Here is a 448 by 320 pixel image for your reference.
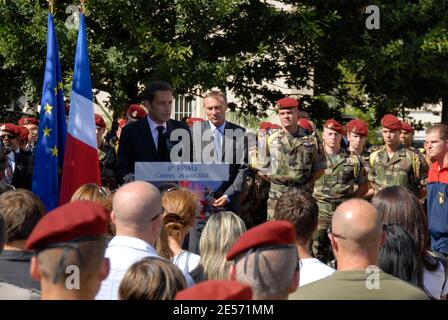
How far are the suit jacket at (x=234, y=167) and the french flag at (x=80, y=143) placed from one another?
1239 mm

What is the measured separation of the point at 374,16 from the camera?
39.7 feet

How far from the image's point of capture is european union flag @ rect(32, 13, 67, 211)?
26.5ft

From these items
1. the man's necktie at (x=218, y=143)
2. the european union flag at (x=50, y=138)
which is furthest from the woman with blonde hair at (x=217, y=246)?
the european union flag at (x=50, y=138)

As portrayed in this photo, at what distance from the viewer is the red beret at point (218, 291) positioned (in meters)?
2.48

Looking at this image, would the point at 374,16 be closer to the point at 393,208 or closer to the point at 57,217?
the point at 393,208

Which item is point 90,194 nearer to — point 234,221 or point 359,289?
point 234,221

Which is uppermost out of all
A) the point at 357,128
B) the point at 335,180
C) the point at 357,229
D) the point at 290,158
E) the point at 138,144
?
the point at 357,128

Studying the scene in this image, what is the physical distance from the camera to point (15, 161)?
9.16 meters

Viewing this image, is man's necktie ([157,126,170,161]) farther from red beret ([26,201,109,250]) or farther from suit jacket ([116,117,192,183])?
red beret ([26,201,109,250])

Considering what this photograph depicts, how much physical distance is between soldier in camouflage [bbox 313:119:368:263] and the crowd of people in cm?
1

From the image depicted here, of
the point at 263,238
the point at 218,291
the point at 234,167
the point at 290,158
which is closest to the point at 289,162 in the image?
the point at 290,158

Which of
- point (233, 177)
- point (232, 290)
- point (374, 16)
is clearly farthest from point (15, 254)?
point (374, 16)

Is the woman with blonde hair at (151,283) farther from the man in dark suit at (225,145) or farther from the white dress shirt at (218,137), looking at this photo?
the white dress shirt at (218,137)

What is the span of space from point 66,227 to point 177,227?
2.17 metres
